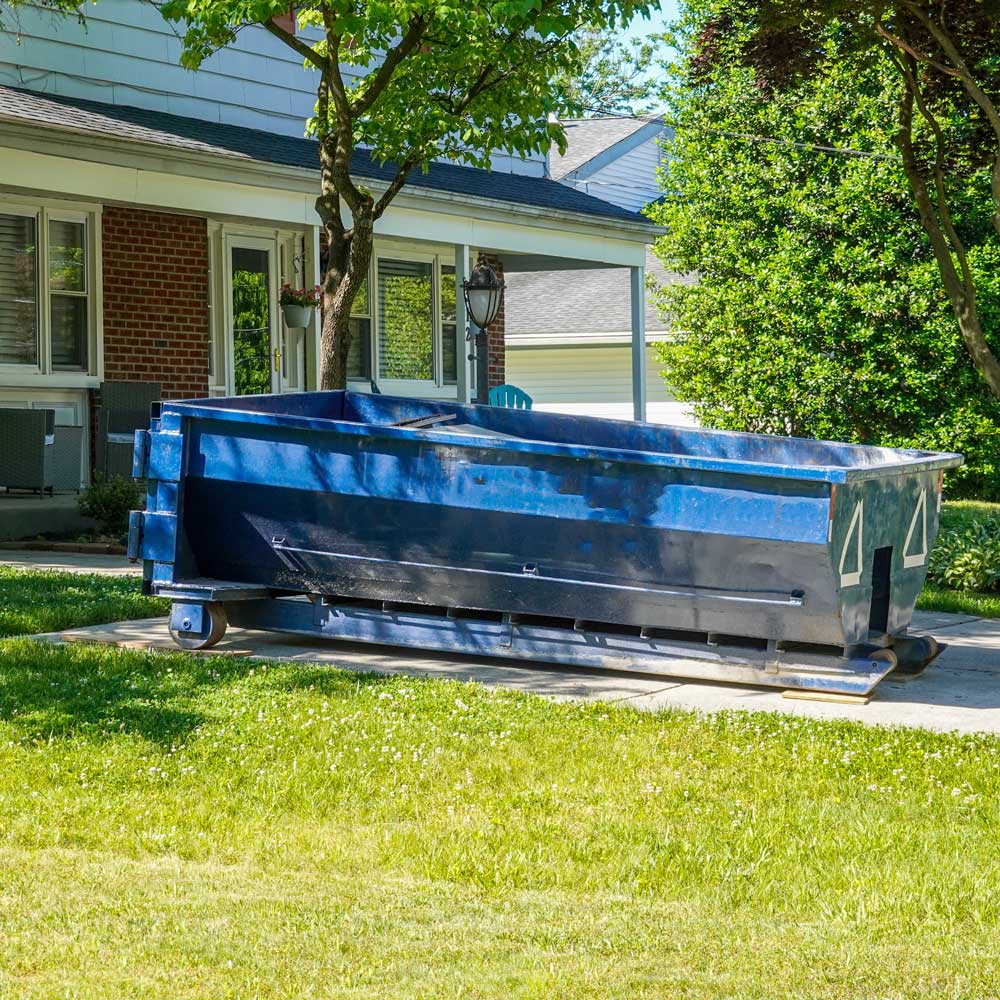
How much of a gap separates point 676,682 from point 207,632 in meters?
2.59

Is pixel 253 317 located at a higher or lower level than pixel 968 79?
lower

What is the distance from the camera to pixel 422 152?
40.1 ft

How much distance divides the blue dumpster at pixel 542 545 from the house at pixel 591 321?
20332 millimetres

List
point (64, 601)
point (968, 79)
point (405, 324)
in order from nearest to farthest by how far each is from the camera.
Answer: point (64, 601), point (968, 79), point (405, 324)

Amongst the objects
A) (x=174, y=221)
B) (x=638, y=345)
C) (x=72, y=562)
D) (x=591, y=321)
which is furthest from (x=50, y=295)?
(x=591, y=321)

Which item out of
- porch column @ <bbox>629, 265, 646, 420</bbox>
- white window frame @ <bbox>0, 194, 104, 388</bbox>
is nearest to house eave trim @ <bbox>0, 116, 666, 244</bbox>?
white window frame @ <bbox>0, 194, 104, 388</bbox>

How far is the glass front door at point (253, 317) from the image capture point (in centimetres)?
1716

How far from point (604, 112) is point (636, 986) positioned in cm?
5280

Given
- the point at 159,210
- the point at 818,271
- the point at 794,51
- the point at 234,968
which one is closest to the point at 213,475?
the point at 234,968

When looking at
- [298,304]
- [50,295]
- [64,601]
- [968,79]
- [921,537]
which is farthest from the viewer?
[298,304]

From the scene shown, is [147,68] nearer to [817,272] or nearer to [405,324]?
[405,324]

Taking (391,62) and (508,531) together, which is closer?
(508,531)

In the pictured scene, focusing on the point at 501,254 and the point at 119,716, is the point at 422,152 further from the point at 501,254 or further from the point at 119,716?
the point at 501,254

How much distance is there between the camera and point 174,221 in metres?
16.1
